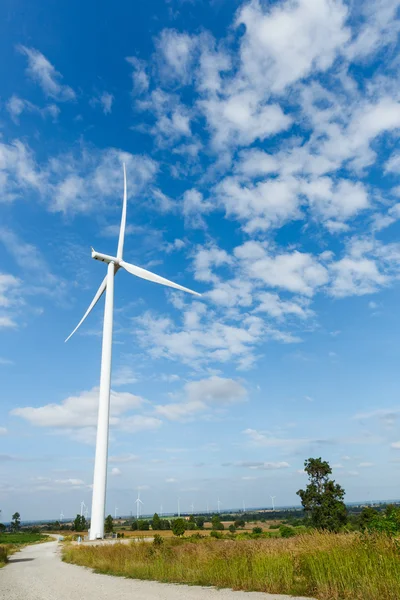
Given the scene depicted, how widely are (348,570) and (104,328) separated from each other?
38701 millimetres

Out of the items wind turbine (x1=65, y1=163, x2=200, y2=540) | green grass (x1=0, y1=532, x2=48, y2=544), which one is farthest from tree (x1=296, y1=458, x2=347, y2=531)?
green grass (x1=0, y1=532, x2=48, y2=544)

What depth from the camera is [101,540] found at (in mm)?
41281

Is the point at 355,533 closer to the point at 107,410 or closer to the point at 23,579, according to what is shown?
the point at 23,579

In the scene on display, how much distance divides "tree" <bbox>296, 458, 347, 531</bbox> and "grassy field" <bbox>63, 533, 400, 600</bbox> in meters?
47.2

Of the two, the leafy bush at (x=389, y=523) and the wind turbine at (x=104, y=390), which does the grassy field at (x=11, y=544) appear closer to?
the wind turbine at (x=104, y=390)

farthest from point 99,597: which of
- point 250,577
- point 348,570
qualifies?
point 348,570

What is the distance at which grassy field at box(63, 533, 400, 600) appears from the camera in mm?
11398

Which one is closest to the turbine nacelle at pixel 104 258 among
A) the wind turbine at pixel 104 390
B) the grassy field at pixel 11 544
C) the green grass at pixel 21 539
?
the wind turbine at pixel 104 390

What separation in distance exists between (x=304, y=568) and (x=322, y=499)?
2154 inches

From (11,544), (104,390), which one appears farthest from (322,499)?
(11,544)

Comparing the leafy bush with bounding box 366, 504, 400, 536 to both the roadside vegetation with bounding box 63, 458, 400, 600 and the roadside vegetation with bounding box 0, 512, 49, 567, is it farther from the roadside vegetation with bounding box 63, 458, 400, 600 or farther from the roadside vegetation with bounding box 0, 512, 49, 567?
the roadside vegetation with bounding box 0, 512, 49, 567

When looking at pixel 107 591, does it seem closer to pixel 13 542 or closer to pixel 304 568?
pixel 304 568

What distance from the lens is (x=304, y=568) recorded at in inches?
550

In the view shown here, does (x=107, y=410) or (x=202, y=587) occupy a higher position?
(x=107, y=410)
